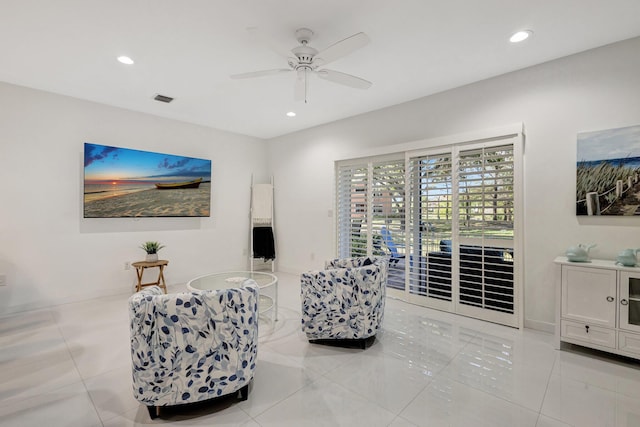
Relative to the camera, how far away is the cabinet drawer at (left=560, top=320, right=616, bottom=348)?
7.99ft

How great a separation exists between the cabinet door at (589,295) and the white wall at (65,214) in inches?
193

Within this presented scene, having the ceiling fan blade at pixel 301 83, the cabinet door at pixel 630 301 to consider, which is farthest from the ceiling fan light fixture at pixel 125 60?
the cabinet door at pixel 630 301

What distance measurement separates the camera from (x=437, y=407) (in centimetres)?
190

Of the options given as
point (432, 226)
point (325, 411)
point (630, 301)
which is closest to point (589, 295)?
point (630, 301)

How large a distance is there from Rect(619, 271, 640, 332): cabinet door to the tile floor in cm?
35

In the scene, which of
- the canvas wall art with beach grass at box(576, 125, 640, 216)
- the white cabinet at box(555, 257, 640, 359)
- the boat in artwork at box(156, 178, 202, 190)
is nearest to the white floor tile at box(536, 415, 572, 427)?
the white cabinet at box(555, 257, 640, 359)

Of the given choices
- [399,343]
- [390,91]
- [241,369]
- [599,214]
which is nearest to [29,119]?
[241,369]

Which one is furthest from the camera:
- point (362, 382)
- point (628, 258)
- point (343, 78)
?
point (343, 78)

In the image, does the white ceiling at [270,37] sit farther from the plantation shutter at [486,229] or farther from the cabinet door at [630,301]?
the cabinet door at [630,301]

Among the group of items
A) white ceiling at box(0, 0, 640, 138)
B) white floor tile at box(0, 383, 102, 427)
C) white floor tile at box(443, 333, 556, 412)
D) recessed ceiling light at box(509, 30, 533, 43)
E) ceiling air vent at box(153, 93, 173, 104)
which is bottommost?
white floor tile at box(0, 383, 102, 427)

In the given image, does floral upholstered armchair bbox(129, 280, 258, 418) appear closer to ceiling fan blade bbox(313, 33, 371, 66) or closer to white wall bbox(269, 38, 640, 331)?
ceiling fan blade bbox(313, 33, 371, 66)

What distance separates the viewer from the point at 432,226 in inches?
146

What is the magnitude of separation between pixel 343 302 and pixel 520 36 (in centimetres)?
273

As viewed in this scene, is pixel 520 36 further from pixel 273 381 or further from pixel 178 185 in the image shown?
pixel 178 185
